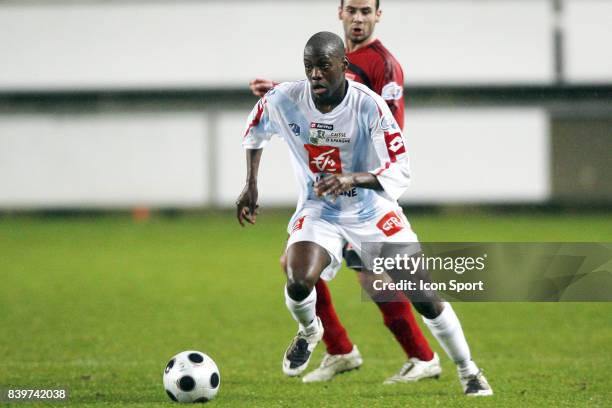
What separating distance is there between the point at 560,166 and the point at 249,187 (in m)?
18.6

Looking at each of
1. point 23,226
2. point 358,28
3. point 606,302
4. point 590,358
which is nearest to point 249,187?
point 358,28

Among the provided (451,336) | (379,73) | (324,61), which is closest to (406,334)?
(451,336)

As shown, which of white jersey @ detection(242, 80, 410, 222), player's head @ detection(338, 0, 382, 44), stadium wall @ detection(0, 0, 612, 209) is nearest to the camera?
white jersey @ detection(242, 80, 410, 222)

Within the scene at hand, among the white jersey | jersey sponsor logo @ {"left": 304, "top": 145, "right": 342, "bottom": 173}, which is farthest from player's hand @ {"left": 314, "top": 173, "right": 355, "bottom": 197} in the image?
jersey sponsor logo @ {"left": 304, "top": 145, "right": 342, "bottom": 173}

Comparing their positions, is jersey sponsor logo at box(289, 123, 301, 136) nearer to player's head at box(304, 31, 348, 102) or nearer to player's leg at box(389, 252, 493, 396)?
player's head at box(304, 31, 348, 102)

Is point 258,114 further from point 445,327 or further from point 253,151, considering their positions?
point 445,327

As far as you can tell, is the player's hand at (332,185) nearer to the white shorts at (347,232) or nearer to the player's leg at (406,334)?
the white shorts at (347,232)

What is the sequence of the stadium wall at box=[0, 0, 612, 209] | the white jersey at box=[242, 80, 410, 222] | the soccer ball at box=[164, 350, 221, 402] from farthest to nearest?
the stadium wall at box=[0, 0, 612, 209], the white jersey at box=[242, 80, 410, 222], the soccer ball at box=[164, 350, 221, 402]

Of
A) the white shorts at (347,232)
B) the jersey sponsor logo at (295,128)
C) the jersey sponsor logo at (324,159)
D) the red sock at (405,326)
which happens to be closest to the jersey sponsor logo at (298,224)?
the white shorts at (347,232)

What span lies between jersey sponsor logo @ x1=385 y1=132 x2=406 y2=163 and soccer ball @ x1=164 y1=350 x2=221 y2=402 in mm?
1618

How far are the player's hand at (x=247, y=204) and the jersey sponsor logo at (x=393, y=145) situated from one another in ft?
3.05

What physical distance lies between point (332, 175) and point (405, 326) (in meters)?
1.50

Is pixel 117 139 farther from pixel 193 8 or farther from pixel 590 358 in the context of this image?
pixel 590 358

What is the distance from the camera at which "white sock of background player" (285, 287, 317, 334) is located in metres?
6.37
